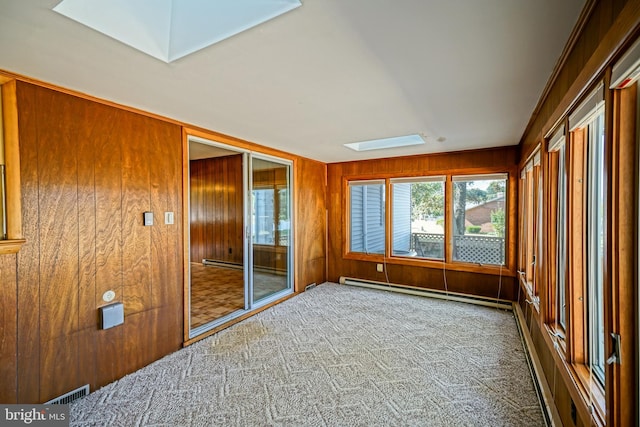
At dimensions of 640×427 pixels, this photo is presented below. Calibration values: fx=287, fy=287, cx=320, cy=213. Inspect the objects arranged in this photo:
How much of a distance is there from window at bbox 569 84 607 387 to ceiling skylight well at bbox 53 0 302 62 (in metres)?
1.69

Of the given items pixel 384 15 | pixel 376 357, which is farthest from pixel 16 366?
pixel 384 15

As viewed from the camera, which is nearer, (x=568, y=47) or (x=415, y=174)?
(x=568, y=47)

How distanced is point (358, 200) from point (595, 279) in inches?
157

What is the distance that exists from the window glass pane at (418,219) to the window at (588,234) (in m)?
2.90

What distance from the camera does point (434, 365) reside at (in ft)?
8.53

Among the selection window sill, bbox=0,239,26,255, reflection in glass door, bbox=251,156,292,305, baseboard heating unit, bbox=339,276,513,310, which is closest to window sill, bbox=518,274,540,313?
baseboard heating unit, bbox=339,276,513,310

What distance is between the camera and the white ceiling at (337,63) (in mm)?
1331

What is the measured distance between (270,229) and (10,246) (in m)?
2.86

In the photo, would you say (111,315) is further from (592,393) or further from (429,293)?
(429,293)

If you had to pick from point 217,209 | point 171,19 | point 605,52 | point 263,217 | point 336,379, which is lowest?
point 336,379

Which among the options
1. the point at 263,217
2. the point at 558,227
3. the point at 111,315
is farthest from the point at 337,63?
the point at 263,217

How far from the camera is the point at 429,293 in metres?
4.61

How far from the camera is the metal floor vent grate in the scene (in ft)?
6.80

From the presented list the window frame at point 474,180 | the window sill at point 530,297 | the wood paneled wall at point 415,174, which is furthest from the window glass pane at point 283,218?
the window sill at point 530,297
